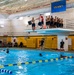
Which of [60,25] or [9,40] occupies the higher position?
[60,25]

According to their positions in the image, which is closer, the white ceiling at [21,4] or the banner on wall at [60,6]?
the banner on wall at [60,6]

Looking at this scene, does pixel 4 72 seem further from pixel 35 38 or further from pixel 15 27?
Answer: pixel 15 27

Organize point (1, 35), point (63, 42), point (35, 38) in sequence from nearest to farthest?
1. point (63, 42)
2. point (35, 38)
3. point (1, 35)

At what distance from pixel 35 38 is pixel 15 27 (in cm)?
617

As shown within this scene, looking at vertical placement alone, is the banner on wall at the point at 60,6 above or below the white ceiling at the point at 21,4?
below

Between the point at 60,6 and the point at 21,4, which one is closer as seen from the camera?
the point at 60,6

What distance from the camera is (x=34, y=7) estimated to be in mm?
24297

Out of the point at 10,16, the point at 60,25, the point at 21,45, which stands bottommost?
the point at 21,45

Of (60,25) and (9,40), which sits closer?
(60,25)

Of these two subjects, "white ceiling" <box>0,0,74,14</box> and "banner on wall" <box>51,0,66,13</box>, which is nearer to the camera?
"banner on wall" <box>51,0,66,13</box>

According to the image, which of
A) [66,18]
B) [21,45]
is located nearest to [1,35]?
[21,45]

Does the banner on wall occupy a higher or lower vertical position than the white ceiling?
lower

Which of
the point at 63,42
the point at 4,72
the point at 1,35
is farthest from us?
the point at 1,35

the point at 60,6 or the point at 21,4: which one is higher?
the point at 21,4
